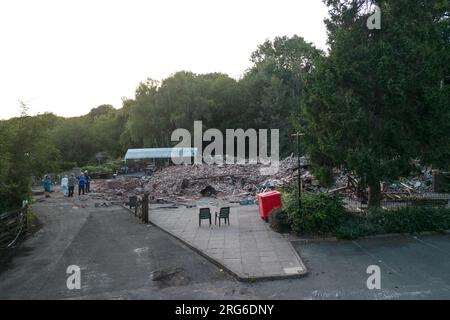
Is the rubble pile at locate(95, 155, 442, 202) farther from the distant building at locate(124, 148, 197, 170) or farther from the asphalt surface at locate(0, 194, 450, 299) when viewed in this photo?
the distant building at locate(124, 148, 197, 170)

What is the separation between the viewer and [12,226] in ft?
48.5

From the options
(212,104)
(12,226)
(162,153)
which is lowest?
(12,226)

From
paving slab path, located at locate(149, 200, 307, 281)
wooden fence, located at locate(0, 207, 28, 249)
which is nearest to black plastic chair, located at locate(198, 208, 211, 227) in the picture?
paving slab path, located at locate(149, 200, 307, 281)

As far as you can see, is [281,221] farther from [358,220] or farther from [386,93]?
[386,93]

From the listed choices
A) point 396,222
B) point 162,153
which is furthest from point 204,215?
point 162,153

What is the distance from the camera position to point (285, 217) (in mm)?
13969

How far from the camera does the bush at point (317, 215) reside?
516 inches

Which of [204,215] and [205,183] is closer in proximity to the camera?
[204,215]

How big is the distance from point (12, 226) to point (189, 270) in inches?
320

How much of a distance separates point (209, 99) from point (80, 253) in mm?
47396

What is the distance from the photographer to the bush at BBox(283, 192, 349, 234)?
13117mm

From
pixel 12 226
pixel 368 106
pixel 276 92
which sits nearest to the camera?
pixel 368 106

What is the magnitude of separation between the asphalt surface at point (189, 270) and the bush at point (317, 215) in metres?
0.79

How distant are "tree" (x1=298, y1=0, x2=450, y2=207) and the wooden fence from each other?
1111 centimetres
